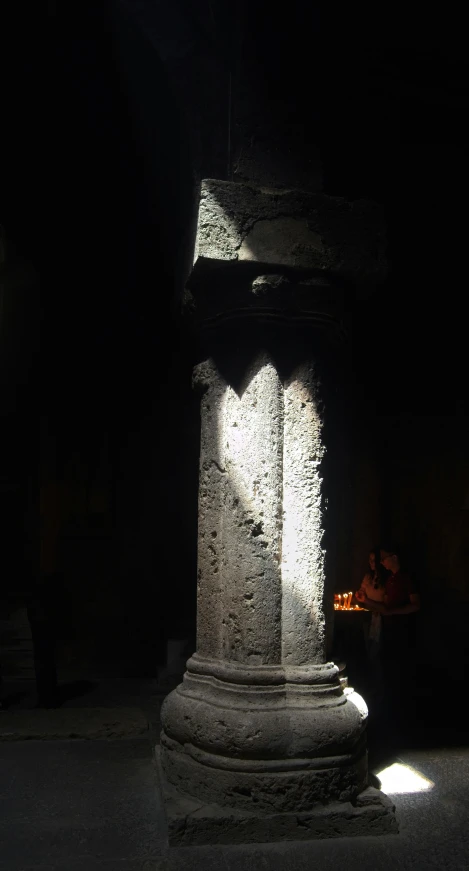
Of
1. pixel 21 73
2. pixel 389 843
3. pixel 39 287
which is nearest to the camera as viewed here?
pixel 389 843

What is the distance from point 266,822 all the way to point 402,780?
0.86m

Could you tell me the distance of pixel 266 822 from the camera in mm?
2342

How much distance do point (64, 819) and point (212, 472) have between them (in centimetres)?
143

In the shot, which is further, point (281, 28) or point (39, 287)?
point (39, 287)

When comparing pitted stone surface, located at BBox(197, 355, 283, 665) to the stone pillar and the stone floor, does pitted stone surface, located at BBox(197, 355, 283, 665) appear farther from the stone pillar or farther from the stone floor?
the stone floor

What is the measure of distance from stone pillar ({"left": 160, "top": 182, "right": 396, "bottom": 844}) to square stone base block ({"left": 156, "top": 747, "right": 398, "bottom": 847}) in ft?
0.03

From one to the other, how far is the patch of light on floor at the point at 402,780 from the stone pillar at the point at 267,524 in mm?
305

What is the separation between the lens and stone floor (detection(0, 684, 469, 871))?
215 cm

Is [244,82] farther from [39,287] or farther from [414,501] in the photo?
[414,501]

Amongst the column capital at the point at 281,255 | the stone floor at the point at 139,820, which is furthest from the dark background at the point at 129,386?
the stone floor at the point at 139,820

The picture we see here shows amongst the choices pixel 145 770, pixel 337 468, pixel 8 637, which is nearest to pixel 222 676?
pixel 145 770

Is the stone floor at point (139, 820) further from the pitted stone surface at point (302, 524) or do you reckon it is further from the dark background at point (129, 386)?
the dark background at point (129, 386)

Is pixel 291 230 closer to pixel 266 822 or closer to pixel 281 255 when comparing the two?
pixel 281 255

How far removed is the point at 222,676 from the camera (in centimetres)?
264
